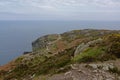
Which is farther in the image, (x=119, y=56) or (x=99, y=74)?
(x=119, y=56)

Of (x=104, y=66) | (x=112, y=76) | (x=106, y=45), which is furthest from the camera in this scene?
(x=106, y=45)

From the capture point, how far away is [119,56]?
19.4 meters

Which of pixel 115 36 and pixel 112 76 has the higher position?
pixel 115 36

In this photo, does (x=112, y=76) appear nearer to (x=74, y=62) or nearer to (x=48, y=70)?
(x=74, y=62)

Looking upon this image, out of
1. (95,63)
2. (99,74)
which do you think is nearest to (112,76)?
(99,74)

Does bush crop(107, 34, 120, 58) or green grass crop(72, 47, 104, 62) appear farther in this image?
bush crop(107, 34, 120, 58)

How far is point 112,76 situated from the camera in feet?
54.2

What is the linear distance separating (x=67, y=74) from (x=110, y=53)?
14.2ft

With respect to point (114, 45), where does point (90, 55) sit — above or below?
below

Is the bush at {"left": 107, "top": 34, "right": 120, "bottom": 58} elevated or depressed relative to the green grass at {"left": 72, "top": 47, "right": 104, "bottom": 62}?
elevated

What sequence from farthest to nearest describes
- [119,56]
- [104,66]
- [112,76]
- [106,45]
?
[106,45]
[119,56]
[104,66]
[112,76]

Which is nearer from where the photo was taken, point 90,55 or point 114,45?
point 90,55

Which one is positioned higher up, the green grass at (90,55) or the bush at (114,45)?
the bush at (114,45)

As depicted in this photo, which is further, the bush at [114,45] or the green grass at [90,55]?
the bush at [114,45]
